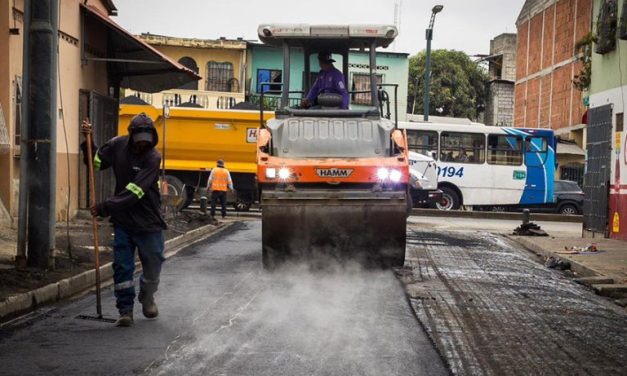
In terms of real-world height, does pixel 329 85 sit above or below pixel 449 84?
below

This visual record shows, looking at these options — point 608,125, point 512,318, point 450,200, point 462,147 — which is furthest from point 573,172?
point 512,318

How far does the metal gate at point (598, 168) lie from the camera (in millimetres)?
19391

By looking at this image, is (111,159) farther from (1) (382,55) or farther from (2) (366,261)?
(1) (382,55)

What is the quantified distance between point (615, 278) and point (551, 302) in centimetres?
268

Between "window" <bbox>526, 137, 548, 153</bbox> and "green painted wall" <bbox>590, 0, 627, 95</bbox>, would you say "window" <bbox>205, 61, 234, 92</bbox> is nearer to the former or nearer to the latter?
"window" <bbox>526, 137, 548, 153</bbox>

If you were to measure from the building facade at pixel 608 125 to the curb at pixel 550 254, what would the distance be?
2.07 metres

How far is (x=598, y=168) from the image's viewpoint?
19984 millimetres

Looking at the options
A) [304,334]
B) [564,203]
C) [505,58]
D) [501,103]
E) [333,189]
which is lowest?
[564,203]

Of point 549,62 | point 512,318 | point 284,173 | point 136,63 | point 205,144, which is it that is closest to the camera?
point 512,318

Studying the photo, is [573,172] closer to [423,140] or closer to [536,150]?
[536,150]

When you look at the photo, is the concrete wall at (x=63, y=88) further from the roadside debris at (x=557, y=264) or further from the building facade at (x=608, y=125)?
the building facade at (x=608, y=125)

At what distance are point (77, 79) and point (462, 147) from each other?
→ 1594 centimetres

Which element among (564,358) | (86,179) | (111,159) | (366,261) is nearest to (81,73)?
(86,179)

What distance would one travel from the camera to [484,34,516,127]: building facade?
58.7 m
